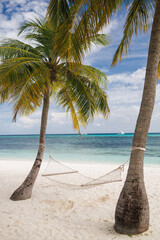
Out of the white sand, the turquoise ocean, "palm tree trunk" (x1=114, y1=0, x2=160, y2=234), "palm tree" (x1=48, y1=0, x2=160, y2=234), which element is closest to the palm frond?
"palm tree" (x1=48, y1=0, x2=160, y2=234)

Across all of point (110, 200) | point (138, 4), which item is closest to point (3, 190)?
point (110, 200)

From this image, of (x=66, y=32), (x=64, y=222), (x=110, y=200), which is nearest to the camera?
(x=66, y=32)

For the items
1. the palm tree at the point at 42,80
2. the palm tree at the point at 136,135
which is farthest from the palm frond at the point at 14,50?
the palm tree at the point at 136,135

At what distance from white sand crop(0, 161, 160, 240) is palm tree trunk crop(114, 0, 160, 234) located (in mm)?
151

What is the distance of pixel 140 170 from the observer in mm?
2596

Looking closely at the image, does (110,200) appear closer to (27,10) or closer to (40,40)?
(40,40)

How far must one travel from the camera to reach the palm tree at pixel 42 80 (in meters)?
3.59

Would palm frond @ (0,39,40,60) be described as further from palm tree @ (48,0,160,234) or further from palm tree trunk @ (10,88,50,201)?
palm tree @ (48,0,160,234)

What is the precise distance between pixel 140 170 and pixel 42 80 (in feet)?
7.79

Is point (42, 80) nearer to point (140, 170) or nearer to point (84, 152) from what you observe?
point (140, 170)

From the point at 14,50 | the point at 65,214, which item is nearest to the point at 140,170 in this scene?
the point at 65,214

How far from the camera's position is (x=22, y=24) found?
14.3ft

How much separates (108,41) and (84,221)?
12.5 ft

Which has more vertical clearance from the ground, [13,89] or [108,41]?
[108,41]
